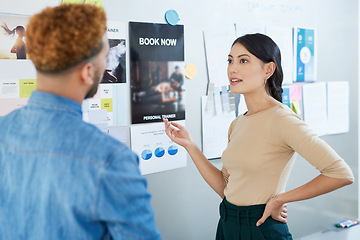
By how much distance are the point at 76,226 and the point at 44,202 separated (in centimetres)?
8

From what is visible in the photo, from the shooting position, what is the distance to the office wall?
2002mm

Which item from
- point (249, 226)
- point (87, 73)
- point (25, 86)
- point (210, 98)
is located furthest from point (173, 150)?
point (87, 73)

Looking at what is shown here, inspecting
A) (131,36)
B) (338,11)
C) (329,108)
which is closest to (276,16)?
(338,11)

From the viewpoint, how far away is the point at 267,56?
157 centimetres

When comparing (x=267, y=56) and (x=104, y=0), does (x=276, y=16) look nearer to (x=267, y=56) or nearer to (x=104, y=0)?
(x=267, y=56)

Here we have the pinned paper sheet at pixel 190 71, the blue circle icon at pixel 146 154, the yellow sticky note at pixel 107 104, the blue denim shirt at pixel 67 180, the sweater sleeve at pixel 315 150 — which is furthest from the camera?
the pinned paper sheet at pixel 190 71

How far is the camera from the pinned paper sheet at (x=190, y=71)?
6.79ft

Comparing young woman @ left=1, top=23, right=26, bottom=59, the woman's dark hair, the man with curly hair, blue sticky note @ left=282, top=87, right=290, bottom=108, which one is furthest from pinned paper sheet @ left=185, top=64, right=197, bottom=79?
the man with curly hair

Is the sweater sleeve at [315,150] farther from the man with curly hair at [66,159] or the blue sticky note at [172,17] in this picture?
the blue sticky note at [172,17]

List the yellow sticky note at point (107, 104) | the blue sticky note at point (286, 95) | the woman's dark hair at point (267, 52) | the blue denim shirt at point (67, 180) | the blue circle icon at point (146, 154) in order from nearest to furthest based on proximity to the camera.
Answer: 1. the blue denim shirt at point (67, 180)
2. the woman's dark hair at point (267, 52)
3. the yellow sticky note at point (107, 104)
4. the blue circle icon at point (146, 154)
5. the blue sticky note at point (286, 95)

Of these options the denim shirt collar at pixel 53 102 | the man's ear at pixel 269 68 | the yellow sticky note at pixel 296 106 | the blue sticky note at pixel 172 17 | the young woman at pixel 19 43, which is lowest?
the yellow sticky note at pixel 296 106

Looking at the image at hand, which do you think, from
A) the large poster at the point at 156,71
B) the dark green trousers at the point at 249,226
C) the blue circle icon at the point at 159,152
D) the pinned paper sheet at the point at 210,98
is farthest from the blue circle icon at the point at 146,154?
the dark green trousers at the point at 249,226

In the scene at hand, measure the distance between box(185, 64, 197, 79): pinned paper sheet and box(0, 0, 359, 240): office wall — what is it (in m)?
0.03

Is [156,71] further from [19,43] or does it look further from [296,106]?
[296,106]
